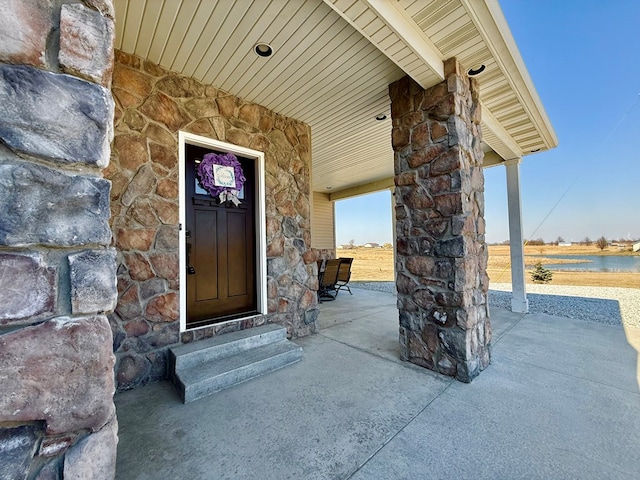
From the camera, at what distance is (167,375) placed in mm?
2371

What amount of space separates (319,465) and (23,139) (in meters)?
1.80

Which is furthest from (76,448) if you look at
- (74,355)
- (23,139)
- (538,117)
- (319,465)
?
(538,117)

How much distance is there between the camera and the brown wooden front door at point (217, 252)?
274 cm

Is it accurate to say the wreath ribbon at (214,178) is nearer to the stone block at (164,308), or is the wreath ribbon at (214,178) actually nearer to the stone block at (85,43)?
the stone block at (164,308)

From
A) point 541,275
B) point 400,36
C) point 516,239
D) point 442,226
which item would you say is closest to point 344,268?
point 516,239

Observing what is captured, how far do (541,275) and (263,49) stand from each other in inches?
406

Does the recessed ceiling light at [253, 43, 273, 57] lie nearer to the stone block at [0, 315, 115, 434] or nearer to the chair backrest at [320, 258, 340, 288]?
the stone block at [0, 315, 115, 434]

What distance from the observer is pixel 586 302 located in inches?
196

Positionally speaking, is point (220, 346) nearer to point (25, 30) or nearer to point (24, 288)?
point (24, 288)

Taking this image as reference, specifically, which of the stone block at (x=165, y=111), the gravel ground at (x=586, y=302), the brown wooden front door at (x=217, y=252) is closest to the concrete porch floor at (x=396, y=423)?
the brown wooden front door at (x=217, y=252)

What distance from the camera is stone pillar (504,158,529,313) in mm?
4305

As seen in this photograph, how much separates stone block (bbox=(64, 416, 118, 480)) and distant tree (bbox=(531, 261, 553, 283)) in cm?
1083

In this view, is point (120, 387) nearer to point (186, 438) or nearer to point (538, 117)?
point (186, 438)

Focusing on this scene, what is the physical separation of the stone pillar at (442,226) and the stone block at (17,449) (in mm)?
2474
